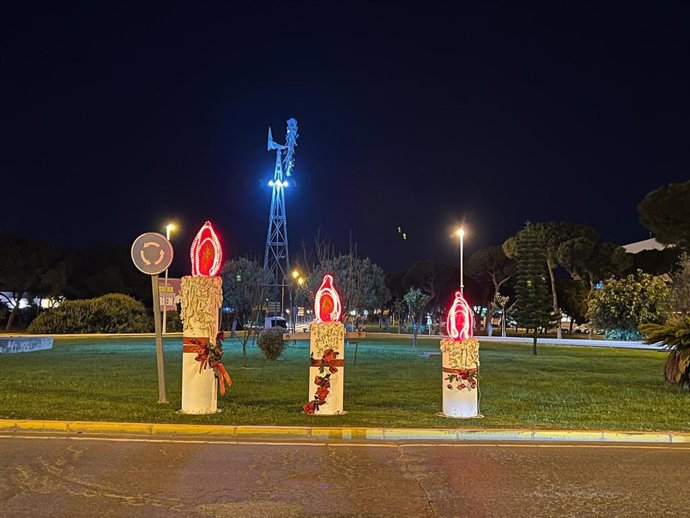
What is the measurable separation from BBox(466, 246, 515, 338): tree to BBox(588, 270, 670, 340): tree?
72.4 ft

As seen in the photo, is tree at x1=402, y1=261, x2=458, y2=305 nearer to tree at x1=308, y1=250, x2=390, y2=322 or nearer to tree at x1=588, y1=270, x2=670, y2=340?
tree at x1=308, y1=250, x2=390, y2=322

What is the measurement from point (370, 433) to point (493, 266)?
62513 millimetres

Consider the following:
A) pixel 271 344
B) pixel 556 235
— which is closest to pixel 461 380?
pixel 271 344

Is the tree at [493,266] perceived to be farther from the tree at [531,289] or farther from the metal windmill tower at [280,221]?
the tree at [531,289]

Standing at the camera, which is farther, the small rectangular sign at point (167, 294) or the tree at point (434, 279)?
the tree at point (434, 279)

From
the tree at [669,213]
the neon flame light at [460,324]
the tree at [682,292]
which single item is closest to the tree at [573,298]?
the tree at [669,213]

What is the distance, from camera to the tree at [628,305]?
4316cm

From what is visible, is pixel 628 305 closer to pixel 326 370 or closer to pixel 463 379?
pixel 463 379

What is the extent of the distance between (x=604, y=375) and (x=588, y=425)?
9705 millimetres

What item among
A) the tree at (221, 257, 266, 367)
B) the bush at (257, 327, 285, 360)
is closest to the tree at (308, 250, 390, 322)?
the tree at (221, 257, 266, 367)

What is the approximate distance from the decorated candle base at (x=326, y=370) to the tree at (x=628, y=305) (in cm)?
3615

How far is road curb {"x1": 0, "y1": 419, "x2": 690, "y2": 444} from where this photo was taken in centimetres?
956

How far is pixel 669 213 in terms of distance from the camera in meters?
43.4

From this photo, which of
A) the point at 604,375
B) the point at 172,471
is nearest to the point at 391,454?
the point at 172,471
